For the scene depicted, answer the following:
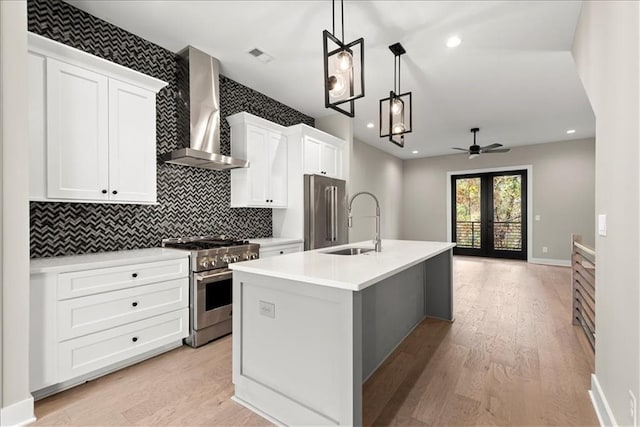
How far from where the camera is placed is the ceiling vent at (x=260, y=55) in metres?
3.15

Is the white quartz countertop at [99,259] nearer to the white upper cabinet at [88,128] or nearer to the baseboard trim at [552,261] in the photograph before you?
the white upper cabinet at [88,128]

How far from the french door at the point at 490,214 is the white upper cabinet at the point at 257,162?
5.77 meters

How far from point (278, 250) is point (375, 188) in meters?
4.17

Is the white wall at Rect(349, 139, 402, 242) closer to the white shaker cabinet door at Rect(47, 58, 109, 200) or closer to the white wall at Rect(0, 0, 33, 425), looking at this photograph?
the white shaker cabinet door at Rect(47, 58, 109, 200)

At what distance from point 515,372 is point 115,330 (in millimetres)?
2902

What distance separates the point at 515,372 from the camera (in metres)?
2.21

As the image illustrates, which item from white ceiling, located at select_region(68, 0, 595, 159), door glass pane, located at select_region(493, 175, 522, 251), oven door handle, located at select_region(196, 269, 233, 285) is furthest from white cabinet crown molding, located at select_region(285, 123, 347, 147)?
door glass pane, located at select_region(493, 175, 522, 251)

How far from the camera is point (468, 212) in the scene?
7969 millimetres

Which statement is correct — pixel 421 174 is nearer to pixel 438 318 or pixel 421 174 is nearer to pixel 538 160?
pixel 538 160

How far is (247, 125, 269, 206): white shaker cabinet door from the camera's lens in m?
3.65

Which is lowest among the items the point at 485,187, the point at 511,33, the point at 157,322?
the point at 157,322

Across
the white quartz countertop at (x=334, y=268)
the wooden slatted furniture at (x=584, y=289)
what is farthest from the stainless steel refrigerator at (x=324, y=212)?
the wooden slatted furniture at (x=584, y=289)

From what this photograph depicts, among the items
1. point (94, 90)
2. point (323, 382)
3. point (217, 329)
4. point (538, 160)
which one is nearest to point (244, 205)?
point (217, 329)

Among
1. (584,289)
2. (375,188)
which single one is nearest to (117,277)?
(584,289)
